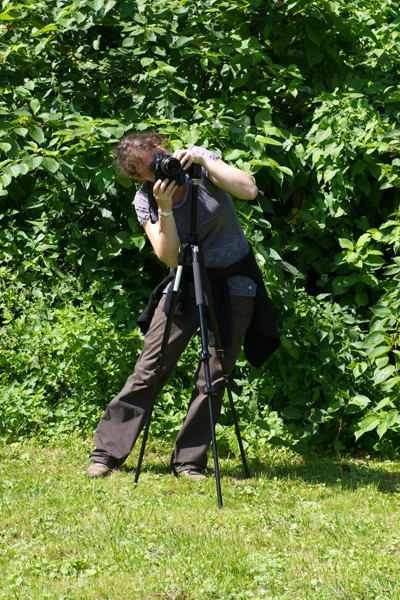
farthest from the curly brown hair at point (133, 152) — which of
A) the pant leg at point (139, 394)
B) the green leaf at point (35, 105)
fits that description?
the green leaf at point (35, 105)

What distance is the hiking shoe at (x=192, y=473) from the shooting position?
4.14m

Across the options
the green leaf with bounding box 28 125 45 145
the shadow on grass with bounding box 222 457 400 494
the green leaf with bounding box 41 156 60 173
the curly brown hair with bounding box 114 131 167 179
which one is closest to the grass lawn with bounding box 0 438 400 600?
the shadow on grass with bounding box 222 457 400 494

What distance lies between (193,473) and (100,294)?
165 centimetres

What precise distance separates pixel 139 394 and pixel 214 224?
97 cm

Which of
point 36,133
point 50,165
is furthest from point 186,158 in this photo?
point 36,133

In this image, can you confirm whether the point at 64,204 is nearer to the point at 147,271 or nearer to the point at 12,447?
the point at 147,271

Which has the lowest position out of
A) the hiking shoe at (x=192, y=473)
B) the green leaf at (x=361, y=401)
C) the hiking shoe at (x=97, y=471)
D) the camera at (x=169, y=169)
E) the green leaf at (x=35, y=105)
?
the hiking shoe at (x=192, y=473)

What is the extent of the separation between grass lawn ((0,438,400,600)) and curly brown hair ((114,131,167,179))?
1.54 m

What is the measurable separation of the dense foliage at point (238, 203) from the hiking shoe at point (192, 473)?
487mm

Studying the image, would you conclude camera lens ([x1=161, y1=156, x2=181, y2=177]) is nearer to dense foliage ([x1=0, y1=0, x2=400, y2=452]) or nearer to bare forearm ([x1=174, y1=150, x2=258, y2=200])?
bare forearm ([x1=174, y1=150, x2=258, y2=200])

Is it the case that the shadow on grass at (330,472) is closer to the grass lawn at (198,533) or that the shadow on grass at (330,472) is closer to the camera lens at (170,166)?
the grass lawn at (198,533)

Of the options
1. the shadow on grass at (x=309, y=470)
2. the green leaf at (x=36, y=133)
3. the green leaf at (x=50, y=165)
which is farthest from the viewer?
the green leaf at (x=36, y=133)

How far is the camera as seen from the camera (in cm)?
364

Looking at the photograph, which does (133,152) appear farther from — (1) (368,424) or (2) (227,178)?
(1) (368,424)
